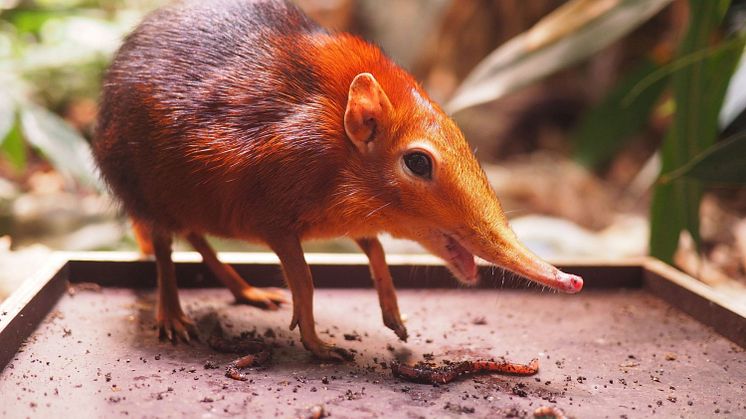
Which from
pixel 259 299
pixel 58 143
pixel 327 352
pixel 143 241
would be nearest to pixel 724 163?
pixel 327 352

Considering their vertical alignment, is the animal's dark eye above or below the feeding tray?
above

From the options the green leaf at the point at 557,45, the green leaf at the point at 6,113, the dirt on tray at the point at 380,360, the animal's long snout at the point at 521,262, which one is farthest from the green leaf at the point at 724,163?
the green leaf at the point at 6,113

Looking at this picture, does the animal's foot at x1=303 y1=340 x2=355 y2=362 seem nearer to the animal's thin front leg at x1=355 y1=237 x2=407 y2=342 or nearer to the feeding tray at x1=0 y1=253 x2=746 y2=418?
the feeding tray at x1=0 y1=253 x2=746 y2=418

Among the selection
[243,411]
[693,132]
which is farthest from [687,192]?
[243,411]

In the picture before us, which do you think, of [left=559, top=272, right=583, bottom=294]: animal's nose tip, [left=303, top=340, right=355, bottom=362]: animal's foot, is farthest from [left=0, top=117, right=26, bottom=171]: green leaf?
[left=559, top=272, right=583, bottom=294]: animal's nose tip

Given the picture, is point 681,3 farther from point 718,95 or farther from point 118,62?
point 118,62

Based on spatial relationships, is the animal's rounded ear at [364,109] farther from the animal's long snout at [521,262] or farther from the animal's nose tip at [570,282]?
the animal's nose tip at [570,282]
